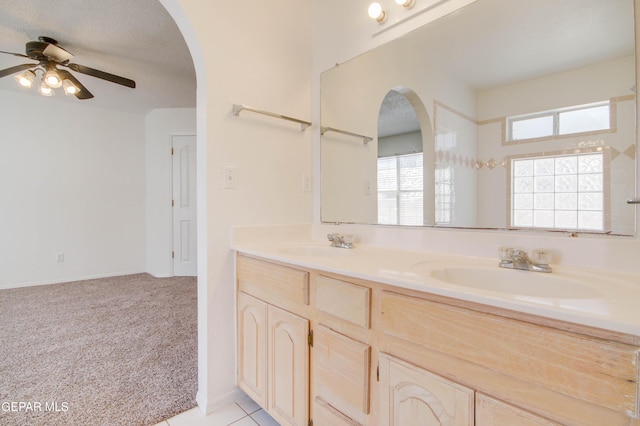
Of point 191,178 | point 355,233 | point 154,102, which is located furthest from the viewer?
point 191,178

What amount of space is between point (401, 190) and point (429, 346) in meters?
0.84

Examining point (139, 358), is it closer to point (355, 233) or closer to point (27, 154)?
point (355, 233)

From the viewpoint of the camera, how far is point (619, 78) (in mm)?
881

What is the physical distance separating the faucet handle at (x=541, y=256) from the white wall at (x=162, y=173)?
428 centimetres

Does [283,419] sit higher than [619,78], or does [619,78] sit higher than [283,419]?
[619,78]

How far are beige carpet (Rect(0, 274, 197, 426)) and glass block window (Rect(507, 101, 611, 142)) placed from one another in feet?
6.43

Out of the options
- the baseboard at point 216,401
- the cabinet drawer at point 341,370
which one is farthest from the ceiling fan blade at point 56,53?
the cabinet drawer at point 341,370

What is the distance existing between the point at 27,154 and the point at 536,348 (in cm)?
512

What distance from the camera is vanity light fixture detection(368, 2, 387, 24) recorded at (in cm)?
142

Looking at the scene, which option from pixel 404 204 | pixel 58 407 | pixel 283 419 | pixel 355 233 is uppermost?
pixel 404 204

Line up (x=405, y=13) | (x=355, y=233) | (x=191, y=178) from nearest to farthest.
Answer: (x=405, y=13), (x=355, y=233), (x=191, y=178)

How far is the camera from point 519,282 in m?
0.93

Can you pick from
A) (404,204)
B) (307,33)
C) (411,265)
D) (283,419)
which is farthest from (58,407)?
(307,33)

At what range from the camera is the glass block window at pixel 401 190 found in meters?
1.37
